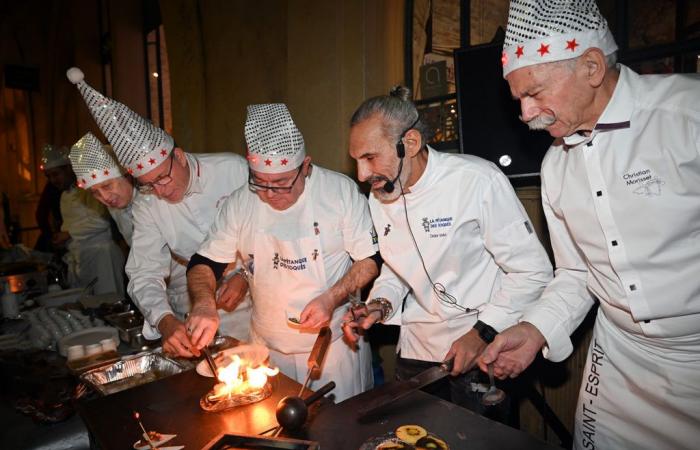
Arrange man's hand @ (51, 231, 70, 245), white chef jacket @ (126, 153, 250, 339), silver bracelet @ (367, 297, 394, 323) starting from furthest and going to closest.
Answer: man's hand @ (51, 231, 70, 245)
white chef jacket @ (126, 153, 250, 339)
silver bracelet @ (367, 297, 394, 323)

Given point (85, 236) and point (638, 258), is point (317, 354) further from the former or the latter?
point (85, 236)

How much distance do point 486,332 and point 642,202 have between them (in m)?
0.77

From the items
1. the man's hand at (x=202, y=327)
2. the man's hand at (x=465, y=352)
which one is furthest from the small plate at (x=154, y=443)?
the man's hand at (x=465, y=352)

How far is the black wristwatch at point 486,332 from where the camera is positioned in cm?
190

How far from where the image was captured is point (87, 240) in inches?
226

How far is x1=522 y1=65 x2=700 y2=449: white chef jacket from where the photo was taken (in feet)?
4.69

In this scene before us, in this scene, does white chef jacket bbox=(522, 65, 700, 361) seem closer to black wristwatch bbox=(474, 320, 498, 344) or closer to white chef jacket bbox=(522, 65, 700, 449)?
white chef jacket bbox=(522, 65, 700, 449)

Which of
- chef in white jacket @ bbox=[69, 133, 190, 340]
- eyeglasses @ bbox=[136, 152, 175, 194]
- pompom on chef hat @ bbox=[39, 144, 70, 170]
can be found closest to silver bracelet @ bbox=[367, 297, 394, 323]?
eyeglasses @ bbox=[136, 152, 175, 194]

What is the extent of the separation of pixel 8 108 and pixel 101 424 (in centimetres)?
1527

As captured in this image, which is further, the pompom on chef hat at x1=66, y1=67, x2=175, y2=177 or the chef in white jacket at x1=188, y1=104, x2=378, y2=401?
the pompom on chef hat at x1=66, y1=67, x2=175, y2=177

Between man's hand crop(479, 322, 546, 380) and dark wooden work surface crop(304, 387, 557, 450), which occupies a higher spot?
man's hand crop(479, 322, 546, 380)

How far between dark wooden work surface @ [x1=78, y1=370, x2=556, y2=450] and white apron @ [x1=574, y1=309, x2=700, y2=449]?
1.82ft

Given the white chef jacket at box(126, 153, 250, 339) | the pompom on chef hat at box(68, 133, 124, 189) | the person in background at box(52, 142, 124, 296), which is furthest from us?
the person in background at box(52, 142, 124, 296)

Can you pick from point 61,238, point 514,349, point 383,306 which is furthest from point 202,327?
point 61,238
